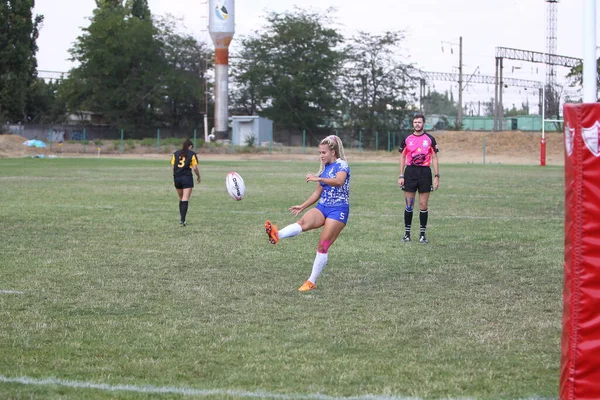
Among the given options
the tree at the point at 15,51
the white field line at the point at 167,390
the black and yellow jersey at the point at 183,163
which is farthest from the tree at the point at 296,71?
the white field line at the point at 167,390

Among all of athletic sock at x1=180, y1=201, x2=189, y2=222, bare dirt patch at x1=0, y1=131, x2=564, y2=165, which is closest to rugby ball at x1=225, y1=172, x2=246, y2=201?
athletic sock at x1=180, y1=201, x2=189, y2=222

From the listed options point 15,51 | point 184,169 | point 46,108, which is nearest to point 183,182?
point 184,169

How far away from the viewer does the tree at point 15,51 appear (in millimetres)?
65000

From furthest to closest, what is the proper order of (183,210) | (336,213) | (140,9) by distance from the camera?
(140,9)
(183,210)
(336,213)

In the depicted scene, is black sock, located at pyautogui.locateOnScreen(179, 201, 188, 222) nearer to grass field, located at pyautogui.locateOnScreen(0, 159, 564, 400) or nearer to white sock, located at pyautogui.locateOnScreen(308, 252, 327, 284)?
grass field, located at pyautogui.locateOnScreen(0, 159, 564, 400)

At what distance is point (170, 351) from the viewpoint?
259 inches

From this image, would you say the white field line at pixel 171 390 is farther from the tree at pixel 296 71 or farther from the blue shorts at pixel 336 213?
the tree at pixel 296 71

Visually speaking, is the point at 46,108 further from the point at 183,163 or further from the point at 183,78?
the point at 183,163

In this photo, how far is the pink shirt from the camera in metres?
14.0

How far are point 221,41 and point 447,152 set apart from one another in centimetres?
2159

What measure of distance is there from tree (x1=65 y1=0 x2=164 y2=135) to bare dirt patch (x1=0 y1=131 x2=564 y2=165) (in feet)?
44.8

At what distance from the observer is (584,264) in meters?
4.84

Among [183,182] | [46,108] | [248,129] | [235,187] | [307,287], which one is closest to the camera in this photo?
[307,287]

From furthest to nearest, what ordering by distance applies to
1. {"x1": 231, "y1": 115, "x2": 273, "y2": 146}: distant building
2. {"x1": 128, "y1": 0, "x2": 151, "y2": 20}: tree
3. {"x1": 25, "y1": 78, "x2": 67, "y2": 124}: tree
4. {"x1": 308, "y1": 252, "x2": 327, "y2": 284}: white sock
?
{"x1": 128, "y1": 0, "x2": 151, "y2": 20}: tree, {"x1": 25, "y1": 78, "x2": 67, "y2": 124}: tree, {"x1": 231, "y1": 115, "x2": 273, "y2": 146}: distant building, {"x1": 308, "y1": 252, "x2": 327, "y2": 284}: white sock
